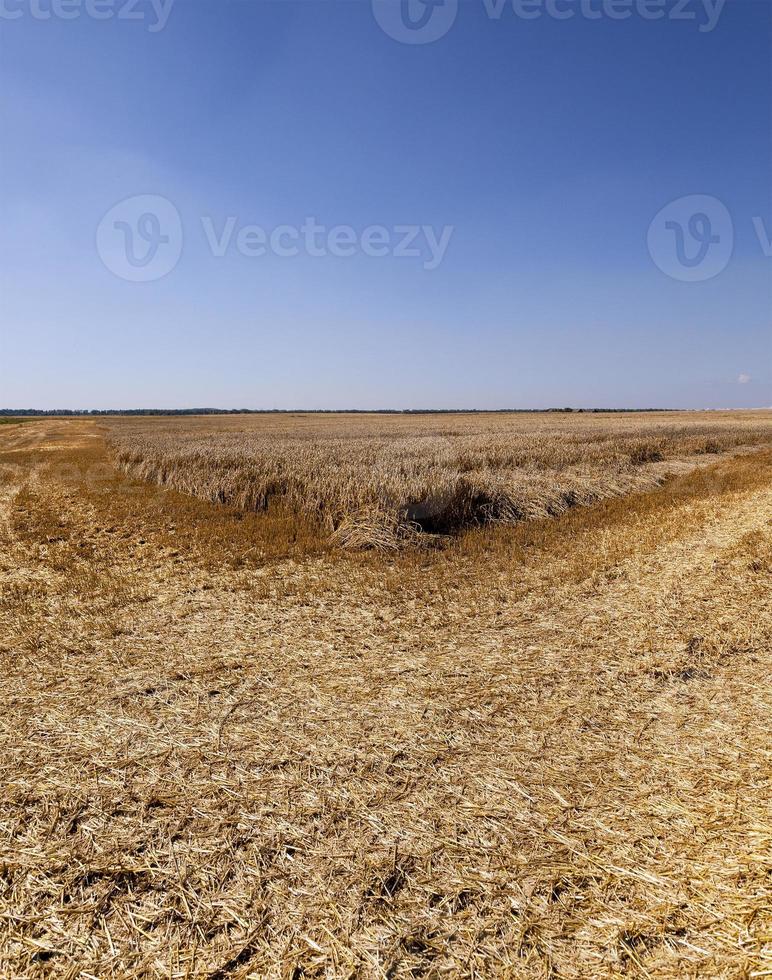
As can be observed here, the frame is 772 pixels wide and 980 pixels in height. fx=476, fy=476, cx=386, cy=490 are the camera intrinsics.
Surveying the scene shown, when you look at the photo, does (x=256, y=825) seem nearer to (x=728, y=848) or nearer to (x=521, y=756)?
(x=521, y=756)

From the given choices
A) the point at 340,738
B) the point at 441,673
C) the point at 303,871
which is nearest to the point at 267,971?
the point at 303,871

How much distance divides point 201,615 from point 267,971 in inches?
187

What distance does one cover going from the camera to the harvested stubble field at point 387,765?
2.44m

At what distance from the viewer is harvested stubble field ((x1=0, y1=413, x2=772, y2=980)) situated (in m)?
2.44

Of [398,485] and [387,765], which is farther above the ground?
[398,485]

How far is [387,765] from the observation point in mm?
3650

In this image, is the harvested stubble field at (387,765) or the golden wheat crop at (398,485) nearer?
the harvested stubble field at (387,765)

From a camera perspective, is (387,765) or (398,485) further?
(398,485)

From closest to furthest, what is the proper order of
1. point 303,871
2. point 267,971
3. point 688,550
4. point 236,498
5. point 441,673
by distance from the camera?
1. point 267,971
2. point 303,871
3. point 441,673
4. point 688,550
5. point 236,498

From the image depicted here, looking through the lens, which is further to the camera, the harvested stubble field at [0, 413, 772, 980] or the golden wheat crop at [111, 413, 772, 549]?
the golden wheat crop at [111, 413, 772, 549]

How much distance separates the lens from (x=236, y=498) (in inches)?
516

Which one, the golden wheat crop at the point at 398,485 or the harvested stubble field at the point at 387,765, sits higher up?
the golden wheat crop at the point at 398,485

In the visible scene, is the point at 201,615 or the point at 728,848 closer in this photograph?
the point at 728,848

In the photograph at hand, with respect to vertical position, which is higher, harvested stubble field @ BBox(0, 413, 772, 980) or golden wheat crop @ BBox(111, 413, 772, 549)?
golden wheat crop @ BBox(111, 413, 772, 549)
